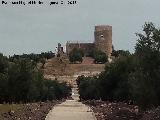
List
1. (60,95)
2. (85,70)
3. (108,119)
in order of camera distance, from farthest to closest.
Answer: (85,70), (60,95), (108,119)

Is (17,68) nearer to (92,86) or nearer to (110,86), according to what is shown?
(110,86)

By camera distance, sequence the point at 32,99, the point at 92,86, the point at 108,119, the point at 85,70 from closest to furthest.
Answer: the point at 108,119
the point at 32,99
the point at 92,86
the point at 85,70

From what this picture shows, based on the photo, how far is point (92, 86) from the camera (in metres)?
105

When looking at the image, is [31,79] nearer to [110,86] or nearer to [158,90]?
[110,86]

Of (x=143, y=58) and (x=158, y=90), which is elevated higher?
(x=143, y=58)

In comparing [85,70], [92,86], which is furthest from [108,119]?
[85,70]

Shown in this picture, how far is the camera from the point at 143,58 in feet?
123

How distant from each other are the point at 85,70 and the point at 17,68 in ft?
405

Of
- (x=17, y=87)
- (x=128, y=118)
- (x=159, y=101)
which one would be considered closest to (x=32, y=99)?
(x=17, y=87)

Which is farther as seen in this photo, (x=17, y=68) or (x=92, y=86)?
(x=92, y=86)

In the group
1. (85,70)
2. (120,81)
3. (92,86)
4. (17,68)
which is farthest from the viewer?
(85,70)

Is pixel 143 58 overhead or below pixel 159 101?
overhead

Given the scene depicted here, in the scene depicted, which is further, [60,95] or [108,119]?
[60,95]

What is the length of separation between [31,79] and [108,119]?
138 feet
